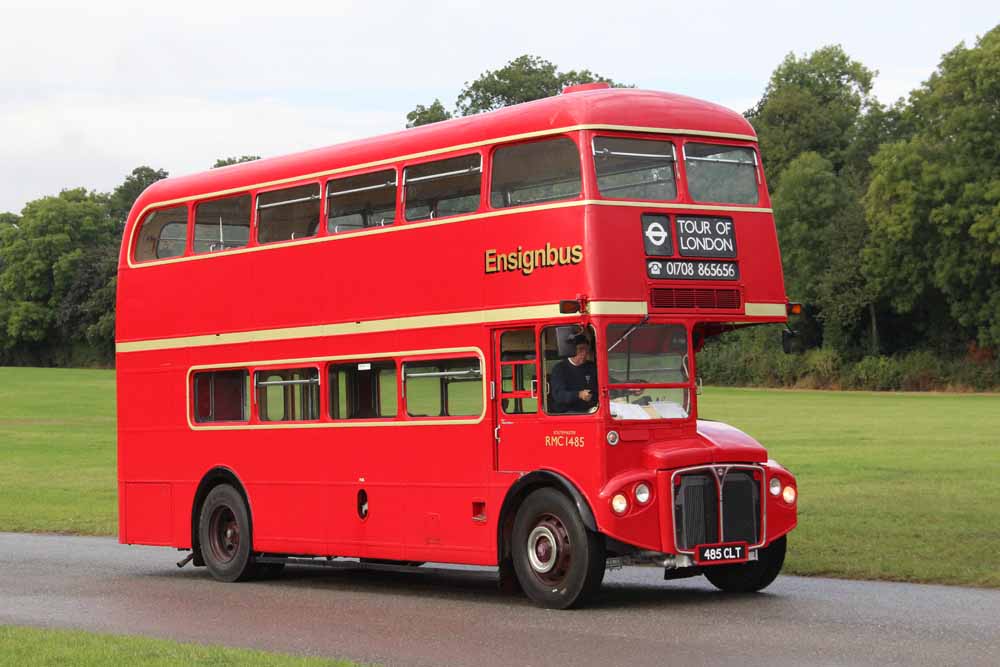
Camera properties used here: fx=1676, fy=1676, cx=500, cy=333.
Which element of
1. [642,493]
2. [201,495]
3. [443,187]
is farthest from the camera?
[201,495]

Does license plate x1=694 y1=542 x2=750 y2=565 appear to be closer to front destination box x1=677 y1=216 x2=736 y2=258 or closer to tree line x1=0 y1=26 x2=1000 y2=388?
front destination box x1=677 y1=216 x2=736 y2=258

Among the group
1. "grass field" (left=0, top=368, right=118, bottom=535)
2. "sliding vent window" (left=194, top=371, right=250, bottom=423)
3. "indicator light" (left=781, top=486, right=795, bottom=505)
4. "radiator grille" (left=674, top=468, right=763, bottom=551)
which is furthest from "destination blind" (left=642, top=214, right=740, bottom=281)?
"grass field" (left=0, top=368, right=118, bottom=535)

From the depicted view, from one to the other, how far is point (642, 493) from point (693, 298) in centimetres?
194

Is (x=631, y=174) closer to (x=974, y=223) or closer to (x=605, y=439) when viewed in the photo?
(x=605, y=439)

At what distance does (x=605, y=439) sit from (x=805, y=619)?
228 cm

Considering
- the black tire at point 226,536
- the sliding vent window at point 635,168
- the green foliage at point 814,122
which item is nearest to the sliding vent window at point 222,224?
the black tire at point 226,536

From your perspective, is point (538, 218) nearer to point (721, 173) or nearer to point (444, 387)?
point (721, 173)

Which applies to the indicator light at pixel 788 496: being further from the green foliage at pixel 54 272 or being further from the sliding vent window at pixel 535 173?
the green foliage at pixel 54 272

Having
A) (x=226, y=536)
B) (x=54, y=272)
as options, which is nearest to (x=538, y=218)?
(x=226, y=536)

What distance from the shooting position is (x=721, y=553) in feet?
47.3

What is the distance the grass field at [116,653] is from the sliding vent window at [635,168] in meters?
5.27

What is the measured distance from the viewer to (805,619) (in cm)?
1330

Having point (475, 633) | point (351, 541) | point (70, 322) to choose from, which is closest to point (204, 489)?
point (351, 541)

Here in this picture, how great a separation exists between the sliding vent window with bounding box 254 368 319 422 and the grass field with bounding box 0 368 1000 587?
5401mm
